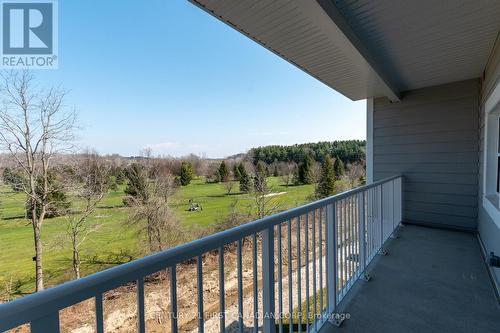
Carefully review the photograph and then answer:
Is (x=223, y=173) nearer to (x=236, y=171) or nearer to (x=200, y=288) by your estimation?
(x=236, y=171)

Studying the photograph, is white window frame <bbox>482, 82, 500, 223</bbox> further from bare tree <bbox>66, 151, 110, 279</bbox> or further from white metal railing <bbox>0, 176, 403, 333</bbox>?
bare tree <bbox>66, 151, 110, 279</bbox>

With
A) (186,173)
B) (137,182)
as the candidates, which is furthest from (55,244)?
(186,173)

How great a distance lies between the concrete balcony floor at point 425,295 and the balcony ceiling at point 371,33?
2.50 meters

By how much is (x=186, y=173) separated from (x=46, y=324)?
24.8 metres

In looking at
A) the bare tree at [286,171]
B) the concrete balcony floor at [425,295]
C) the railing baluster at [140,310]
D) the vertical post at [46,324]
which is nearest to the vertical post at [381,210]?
the concrete balcony floor at [425,295]

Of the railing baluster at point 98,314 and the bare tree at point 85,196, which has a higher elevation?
the railing baluster at point 98,314

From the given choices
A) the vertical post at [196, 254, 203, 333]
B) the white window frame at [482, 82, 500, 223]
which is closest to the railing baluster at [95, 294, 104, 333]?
the vertical post at [196, 254, 203, 333]

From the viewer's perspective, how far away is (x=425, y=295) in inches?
91.5

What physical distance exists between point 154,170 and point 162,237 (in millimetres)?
5168

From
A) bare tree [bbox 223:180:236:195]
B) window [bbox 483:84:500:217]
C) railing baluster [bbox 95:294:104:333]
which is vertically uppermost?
window [bbox 483:84:500:217]

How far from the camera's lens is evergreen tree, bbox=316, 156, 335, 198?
22.3 m

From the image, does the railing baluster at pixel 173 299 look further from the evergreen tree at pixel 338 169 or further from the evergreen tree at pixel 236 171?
the evergreen tree at pixel 338 169

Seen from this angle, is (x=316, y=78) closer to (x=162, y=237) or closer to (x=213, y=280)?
(x=213, y=280)

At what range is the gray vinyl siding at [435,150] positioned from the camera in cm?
406
